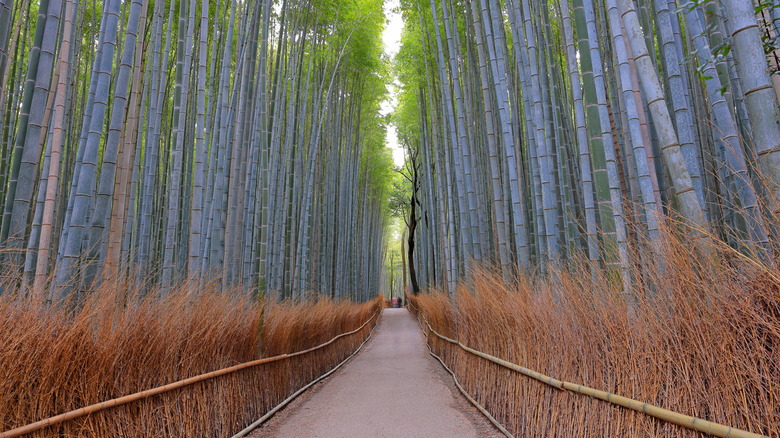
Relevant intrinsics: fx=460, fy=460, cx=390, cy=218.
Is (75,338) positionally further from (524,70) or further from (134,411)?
(524,70)

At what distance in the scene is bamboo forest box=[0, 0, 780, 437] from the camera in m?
1.37

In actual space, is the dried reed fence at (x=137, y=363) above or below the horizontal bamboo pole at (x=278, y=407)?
above

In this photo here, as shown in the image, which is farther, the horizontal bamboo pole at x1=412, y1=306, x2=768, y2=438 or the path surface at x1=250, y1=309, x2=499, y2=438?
the path surface at x1=250, y1=309, x2=499, y2=438

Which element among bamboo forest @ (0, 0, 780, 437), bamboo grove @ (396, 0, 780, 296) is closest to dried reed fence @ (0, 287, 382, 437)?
bamboo forest @ (0, 0, 780, 437)

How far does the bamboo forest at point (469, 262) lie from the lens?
1368mm

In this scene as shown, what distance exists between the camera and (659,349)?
1422 millimetres

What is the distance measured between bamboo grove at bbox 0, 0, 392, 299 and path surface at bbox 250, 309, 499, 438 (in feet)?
3.91

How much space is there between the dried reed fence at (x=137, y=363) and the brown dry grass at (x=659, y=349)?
164 centimetres

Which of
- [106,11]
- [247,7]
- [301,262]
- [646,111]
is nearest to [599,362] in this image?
[646,111]

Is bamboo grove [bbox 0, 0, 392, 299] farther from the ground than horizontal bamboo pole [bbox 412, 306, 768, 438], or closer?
farther from the ground

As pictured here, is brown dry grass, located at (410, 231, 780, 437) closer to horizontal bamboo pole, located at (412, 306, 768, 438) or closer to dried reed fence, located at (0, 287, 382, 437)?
horizontal bamboo pole, located at (412, 306, 768, 438)

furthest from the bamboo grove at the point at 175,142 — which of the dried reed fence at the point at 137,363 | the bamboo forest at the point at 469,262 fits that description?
the dried reed fence at the point at 137,363

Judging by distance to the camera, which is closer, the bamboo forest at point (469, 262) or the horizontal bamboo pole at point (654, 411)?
the horizontal bamboo pole at point (654, 411)

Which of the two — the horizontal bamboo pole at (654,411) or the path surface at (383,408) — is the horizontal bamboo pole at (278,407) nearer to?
the path surface at (383,408)
